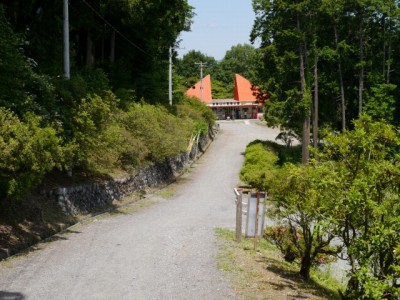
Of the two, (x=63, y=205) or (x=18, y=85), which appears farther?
(x=63, y=205)

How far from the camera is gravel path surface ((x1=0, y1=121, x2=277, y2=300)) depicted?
26.9 feet

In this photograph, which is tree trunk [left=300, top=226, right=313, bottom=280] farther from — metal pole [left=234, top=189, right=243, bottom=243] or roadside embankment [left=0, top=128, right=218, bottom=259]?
roadside embankment [left=0, top=128, right=218, bottom=259]

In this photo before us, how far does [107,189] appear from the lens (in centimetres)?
1855

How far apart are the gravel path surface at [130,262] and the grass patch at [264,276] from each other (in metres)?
0.31

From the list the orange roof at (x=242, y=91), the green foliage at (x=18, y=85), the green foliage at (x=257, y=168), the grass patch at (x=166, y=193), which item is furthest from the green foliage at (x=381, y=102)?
the orange roof at (x=242, y=91)

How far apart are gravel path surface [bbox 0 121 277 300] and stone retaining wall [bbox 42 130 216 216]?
1050mm

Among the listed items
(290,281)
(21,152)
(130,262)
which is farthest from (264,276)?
(21,152)

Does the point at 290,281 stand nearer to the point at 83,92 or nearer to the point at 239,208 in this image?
the point at 239,208

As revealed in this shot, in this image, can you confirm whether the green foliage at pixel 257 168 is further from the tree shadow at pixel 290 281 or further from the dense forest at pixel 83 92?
the tree shadow at pixel 290 281

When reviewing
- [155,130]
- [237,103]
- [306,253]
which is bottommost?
[306,253]

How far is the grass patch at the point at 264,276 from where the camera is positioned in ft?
27.6

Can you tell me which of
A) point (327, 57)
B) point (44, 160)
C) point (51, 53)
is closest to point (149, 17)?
point (51, 53)

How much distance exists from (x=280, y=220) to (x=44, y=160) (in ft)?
18.4

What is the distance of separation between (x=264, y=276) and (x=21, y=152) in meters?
5.77
